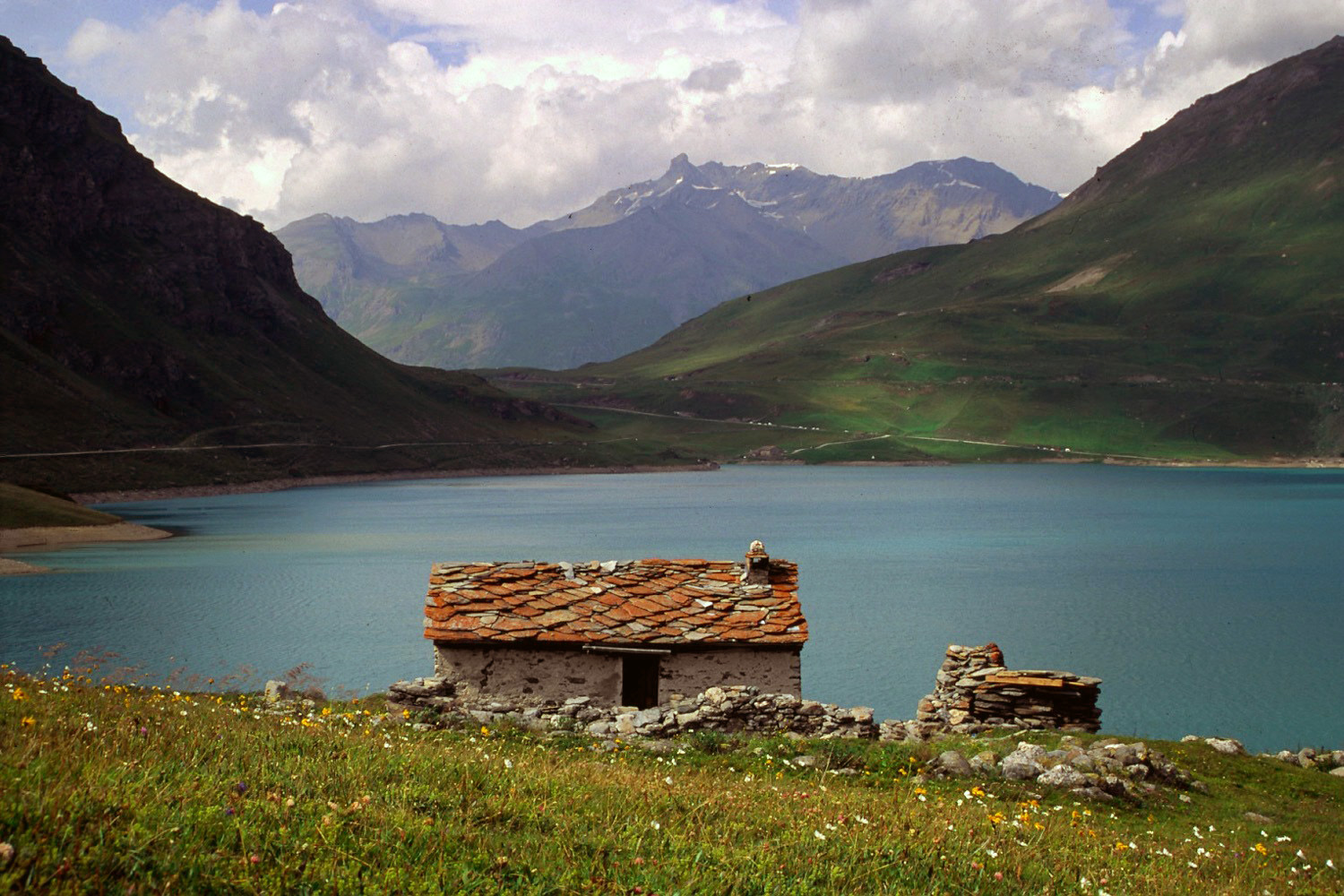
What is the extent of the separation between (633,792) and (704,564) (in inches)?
709

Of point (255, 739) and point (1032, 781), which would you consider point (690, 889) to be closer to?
point (255, 739)

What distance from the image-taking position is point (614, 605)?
2788 centimetres

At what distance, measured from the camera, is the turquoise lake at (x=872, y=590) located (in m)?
48.8

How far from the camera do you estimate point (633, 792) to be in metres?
12.8

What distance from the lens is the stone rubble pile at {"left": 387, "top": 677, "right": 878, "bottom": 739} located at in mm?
21953

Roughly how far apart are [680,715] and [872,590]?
55.2 metres

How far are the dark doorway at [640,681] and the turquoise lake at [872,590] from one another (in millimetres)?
13970

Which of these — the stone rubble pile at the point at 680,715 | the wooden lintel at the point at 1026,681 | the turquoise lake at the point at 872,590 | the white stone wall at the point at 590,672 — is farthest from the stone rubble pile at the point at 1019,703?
the turquoise lake at the point at 872,590

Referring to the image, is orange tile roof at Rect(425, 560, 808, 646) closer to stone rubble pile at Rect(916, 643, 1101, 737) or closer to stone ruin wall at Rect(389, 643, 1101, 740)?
stone ruin wall at Rect(389, 643, 1101, 740)

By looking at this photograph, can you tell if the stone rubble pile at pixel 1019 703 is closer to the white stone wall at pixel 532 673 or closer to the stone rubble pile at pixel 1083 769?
the stone rubble pile at pixel 1083 769

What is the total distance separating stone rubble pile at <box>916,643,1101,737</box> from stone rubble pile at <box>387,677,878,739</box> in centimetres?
617

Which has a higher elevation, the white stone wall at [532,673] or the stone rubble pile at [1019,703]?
the white stone wall at [532,673]

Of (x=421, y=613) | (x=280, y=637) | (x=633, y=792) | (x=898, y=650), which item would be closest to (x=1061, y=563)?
(x=898, y=650)

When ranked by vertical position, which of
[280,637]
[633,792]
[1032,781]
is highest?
[633,792]
